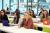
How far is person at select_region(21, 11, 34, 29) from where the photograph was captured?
1914 mm

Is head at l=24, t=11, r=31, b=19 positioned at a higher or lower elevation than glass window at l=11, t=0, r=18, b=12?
lower

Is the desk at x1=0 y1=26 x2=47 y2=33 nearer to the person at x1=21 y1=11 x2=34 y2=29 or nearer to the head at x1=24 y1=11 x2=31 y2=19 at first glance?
the person at x1=21 y1=11 x2=34 y2=29

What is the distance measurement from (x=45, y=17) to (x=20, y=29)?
0.42 meters

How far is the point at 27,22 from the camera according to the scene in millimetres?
1935

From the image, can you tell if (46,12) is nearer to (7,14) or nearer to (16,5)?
(16,5)

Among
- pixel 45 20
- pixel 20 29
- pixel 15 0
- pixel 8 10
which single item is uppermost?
pixel 15 0

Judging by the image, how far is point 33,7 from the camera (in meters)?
1.93

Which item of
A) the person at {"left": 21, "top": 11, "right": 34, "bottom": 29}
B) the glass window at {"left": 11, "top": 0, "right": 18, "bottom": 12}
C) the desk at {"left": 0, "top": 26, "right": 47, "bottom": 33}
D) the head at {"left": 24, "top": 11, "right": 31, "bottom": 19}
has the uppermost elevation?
the glass window at {"left": 11, "top": 0, "right": 18, "bottom": 12}

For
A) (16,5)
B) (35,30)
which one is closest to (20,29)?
(35,30)

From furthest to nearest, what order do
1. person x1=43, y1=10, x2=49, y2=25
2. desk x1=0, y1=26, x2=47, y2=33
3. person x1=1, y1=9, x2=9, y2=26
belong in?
1. person x1=1, y1=9, x2=9, y2=26
2. desk x1=0, y1=26, x2=47, y2=33
3. person x1=43, y1=10, x2=49, y2=25

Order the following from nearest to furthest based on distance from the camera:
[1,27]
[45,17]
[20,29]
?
[45,17] → [20,29] → [1,27]

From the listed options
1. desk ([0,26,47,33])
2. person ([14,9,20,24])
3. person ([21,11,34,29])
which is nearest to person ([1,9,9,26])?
desk ([0,26,47,33])

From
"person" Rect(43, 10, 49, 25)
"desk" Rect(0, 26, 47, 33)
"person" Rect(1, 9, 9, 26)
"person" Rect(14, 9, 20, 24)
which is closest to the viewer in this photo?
"person" Rect(43, 10, 49, 25)

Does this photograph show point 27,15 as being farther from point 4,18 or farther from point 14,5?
point 4,18
